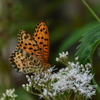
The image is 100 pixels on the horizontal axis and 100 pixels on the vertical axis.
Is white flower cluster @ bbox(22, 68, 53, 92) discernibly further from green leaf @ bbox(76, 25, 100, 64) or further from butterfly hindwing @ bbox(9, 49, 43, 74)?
green leaf @ bbox(76, 25, 100, 64)

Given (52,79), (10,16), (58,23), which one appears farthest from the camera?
(58,23)

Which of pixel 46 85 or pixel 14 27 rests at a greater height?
pixel 14 27

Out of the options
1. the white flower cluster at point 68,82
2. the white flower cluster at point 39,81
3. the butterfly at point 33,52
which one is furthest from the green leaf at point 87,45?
the butterfly at point 33,52

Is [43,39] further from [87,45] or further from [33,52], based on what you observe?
[87,45]

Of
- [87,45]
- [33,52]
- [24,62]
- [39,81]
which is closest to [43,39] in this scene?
[33,52]

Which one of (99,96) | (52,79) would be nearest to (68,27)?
(99,96)

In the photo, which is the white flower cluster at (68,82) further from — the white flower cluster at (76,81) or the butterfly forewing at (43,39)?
the butterfly forewing at (43,39)

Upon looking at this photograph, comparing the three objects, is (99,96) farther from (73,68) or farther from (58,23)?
(58,23)
